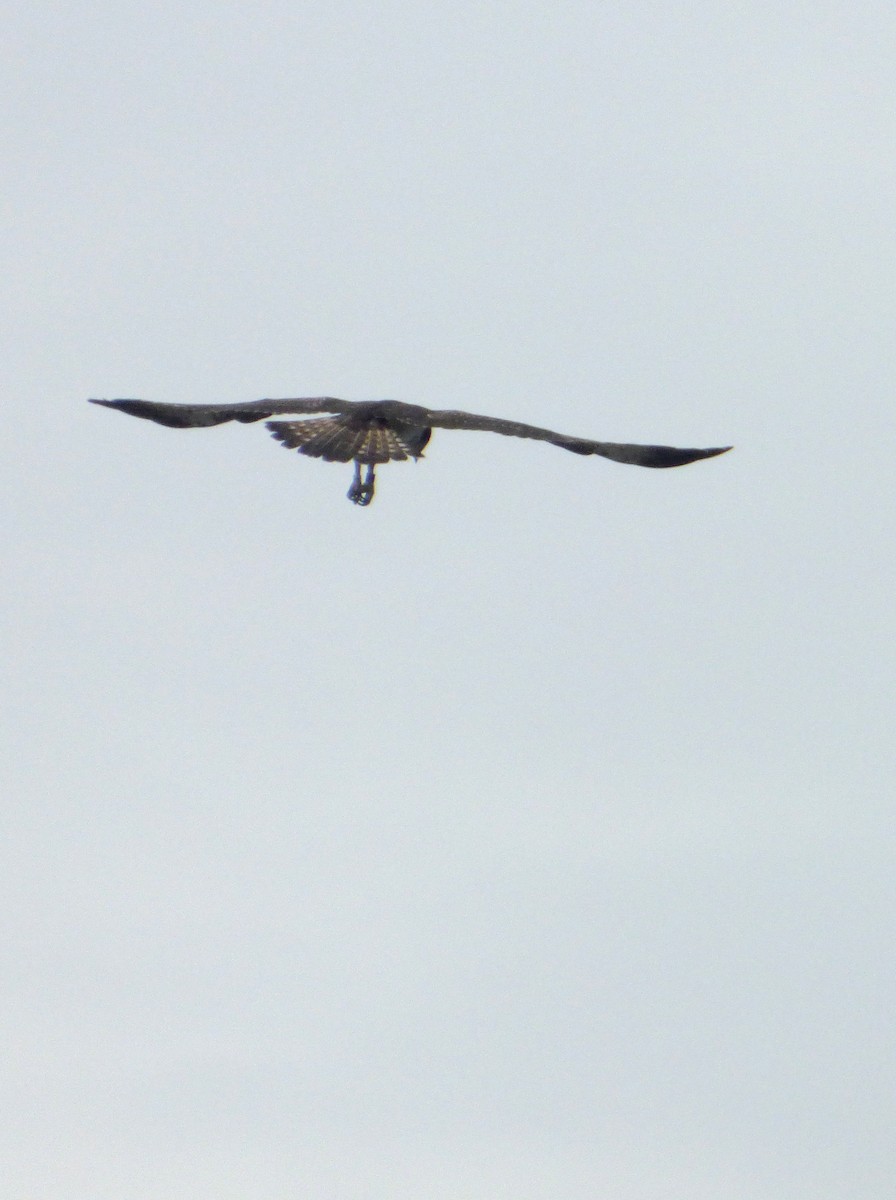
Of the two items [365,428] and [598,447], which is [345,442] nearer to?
[365,428]

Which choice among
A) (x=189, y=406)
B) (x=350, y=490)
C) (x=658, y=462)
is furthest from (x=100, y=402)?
(x=658, y=462)

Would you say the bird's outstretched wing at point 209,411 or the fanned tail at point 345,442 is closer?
the bird's outstretched wing at point 209,411

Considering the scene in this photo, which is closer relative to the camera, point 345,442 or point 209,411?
point 209,411

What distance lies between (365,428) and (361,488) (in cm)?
65

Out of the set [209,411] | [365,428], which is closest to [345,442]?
[365,428]

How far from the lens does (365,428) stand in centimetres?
2873

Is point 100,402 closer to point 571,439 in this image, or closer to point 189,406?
point 189,406

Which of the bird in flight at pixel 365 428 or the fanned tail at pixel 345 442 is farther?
the fanned tail at pixel 345 442

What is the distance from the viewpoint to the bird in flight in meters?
26.9

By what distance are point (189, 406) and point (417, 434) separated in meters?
2.90

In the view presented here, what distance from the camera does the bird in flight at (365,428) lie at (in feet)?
88.4

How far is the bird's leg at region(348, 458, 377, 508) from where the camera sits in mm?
28547

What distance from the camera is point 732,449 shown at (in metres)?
25.7

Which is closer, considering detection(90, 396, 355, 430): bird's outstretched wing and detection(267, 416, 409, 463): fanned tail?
detection(90, 396, 355, 430): bird's outstretched wing
